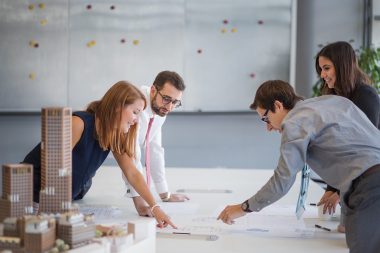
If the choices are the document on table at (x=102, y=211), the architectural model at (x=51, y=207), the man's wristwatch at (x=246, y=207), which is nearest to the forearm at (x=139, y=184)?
the document on table at (x=102, y=211)

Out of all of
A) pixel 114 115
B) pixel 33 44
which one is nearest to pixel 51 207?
pixel 114 115

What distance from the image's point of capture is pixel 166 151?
17.3ft

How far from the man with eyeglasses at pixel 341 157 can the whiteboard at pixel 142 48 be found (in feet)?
10.7

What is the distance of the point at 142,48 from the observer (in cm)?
504

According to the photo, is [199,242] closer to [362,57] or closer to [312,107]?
[312,107]

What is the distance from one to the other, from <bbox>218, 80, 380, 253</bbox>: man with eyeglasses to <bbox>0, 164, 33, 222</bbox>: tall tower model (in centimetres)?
81

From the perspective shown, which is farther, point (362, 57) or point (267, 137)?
point (267, 137)

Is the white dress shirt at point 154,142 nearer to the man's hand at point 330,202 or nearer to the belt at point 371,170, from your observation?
the man's hand at point 330,202

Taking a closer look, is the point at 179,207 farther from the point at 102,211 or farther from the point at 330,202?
the point at 330,202

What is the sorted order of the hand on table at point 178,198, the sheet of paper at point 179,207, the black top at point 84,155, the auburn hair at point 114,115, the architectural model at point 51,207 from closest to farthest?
1. the architectural model at point 51,207
2. the auburn hair at point 114,115
3. the black top at point 84,155
4. the sheet of paper at point 179,207
5. the hand on table at point 178,198

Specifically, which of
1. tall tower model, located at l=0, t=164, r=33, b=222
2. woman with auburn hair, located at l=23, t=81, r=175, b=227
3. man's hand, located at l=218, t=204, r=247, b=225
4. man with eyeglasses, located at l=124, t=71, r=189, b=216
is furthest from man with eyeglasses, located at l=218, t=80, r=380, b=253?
man with eyeglasses, located at l=124, t=71, r=189, b=216

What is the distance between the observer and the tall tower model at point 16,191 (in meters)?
1.27

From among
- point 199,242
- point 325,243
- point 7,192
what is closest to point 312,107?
point 325,243

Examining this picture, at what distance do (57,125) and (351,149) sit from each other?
94 cm
